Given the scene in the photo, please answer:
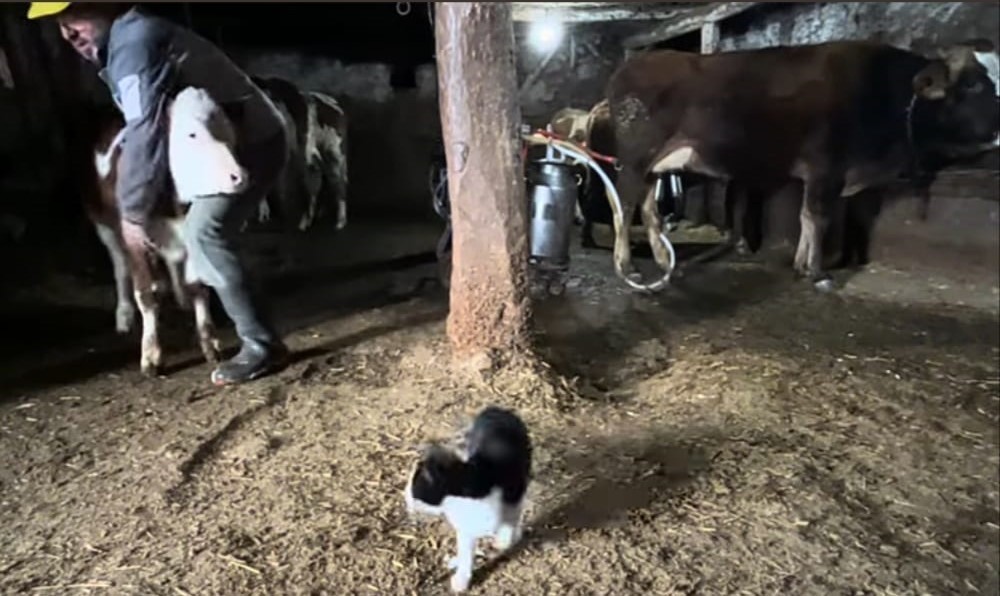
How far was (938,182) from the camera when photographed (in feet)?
16.6

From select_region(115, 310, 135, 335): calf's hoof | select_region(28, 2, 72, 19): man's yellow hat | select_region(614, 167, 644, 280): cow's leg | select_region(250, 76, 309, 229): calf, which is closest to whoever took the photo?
select_region(28, 2, 72, 19): man's yellow hat

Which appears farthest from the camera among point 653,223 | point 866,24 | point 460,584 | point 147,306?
point 866,24

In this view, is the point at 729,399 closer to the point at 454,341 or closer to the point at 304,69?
the point at 454,341

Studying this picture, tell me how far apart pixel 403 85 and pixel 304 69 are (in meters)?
0.85

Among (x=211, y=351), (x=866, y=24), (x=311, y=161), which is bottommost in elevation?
(x=211, y=351)

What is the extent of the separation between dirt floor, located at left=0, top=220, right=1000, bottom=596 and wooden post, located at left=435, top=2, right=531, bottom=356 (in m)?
0.23

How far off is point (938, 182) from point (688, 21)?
2027 mm

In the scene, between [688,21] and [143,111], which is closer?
[143,111]

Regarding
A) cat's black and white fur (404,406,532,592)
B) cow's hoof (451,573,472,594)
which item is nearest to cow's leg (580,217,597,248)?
cat's black and white fur (404,406,532,592)

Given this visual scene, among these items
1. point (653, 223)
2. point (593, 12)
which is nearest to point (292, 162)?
point (593, 12)

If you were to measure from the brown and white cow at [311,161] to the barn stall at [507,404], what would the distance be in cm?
94

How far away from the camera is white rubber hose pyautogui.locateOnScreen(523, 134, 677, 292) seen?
4.12 metres

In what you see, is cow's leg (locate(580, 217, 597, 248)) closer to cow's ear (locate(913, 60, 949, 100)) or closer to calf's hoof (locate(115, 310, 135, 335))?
cow's ear (locate(913, 60, 949, 100))

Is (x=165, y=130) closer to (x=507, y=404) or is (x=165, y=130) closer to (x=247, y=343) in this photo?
(x=247, y=343)
